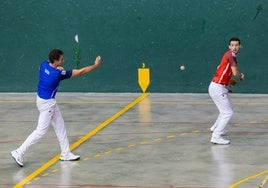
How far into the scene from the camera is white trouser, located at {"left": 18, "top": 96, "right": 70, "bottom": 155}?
1303 cm

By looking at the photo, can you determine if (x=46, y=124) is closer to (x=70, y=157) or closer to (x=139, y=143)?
(x=70, y=157)

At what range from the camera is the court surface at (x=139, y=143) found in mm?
12109

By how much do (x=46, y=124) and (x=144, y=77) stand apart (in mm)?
7766

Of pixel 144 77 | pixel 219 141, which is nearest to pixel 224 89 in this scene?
pixel 219 141

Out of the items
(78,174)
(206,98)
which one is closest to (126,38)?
(206,98)

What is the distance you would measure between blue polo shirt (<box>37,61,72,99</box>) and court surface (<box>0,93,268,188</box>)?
3.76ft

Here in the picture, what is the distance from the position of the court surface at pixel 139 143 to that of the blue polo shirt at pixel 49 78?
1146mm

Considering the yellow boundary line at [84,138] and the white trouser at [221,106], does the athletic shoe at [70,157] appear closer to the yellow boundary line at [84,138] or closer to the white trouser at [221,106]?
the yellow boundary line at [84,138]

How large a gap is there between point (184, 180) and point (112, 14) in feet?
30.5

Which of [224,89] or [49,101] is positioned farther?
[224,89]

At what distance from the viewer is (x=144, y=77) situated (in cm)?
2062

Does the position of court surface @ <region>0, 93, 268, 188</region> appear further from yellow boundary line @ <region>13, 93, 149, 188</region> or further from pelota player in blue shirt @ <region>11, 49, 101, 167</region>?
pelota player in blue shirt @ <region>11, 49, 101, 167</region>

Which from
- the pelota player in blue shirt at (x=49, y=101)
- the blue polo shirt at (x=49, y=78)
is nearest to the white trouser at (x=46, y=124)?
the pelota player in blue shirt at (x=49, y=101)

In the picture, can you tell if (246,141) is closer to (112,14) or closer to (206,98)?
(206,98)
